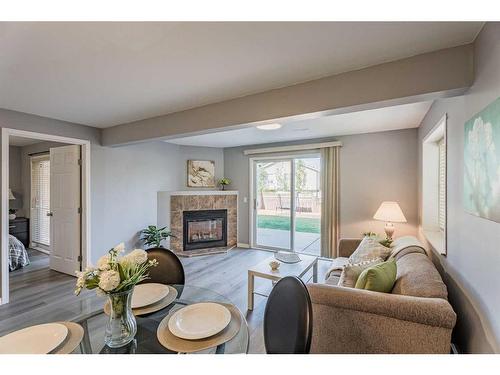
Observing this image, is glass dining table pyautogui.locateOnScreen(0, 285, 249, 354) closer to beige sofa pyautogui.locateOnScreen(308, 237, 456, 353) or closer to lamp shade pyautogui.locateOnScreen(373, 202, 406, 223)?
beige sofa pyautogui.locateOnScreen(308, 237, 456, 353)

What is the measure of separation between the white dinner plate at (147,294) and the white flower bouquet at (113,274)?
472 millimetres

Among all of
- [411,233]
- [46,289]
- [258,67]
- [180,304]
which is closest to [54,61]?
[258,67]

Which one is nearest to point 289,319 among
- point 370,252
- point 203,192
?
point 370,252

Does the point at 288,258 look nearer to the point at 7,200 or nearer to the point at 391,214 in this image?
the point at 391,214

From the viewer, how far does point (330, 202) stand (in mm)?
4273

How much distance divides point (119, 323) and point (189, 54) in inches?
66.6

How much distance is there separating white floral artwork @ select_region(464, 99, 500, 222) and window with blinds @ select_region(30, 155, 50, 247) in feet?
22.2

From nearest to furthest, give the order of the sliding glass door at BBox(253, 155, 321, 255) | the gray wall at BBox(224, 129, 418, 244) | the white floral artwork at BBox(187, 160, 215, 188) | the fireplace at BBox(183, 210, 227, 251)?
the gray wall at BBox(224, 129, 418, 244) → the sliding glass door at BBox(253, 155, 321, 255) → the fireplace at BBox(183, 210, 227, 251) → the white floral artwork at BBox(187, 160, 215, 188)

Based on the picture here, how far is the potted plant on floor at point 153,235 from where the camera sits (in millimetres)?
4301

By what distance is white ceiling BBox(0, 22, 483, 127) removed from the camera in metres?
1.35

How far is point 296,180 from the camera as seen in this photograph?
4832mm

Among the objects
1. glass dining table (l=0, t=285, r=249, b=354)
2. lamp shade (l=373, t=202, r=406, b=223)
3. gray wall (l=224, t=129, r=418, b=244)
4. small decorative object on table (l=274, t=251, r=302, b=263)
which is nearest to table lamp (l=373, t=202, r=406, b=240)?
lamp shade (l=373, t=202, r=406, b=223)

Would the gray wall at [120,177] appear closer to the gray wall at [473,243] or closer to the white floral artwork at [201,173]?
the white floral artwork at [201,173]
